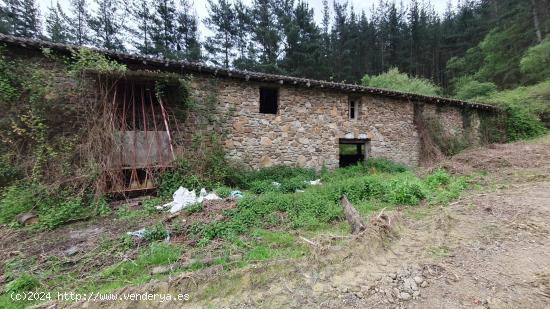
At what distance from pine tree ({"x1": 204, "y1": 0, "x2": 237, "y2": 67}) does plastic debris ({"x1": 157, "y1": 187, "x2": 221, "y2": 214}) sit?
62.2 feet

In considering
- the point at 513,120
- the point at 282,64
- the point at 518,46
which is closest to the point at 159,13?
the point at 282,64

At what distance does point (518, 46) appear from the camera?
18.0 meters

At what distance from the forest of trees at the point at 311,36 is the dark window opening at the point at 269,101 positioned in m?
10.9

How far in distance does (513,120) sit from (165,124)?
1747 cm

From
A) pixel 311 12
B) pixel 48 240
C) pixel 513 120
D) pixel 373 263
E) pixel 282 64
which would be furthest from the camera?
pixel 311 12

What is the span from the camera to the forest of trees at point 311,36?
17750 millimetres

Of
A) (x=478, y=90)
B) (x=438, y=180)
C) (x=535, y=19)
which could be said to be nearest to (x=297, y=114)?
(x=438, y=180)

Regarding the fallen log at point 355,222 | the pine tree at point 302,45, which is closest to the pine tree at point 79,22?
the pine tree at point 302,45

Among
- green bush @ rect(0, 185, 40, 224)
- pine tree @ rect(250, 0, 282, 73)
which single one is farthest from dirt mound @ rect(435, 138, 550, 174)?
pine tree @ rect(250, 0, 282, 73)

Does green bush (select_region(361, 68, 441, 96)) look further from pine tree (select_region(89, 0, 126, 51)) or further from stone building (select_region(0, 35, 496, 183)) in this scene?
pine tree (select_region(89, 0, 126, 51))

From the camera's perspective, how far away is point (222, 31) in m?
22.1

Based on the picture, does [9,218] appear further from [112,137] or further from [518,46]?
[518,46]

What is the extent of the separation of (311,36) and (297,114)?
53.3 ft

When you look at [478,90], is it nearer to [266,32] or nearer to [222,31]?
[266,32]
